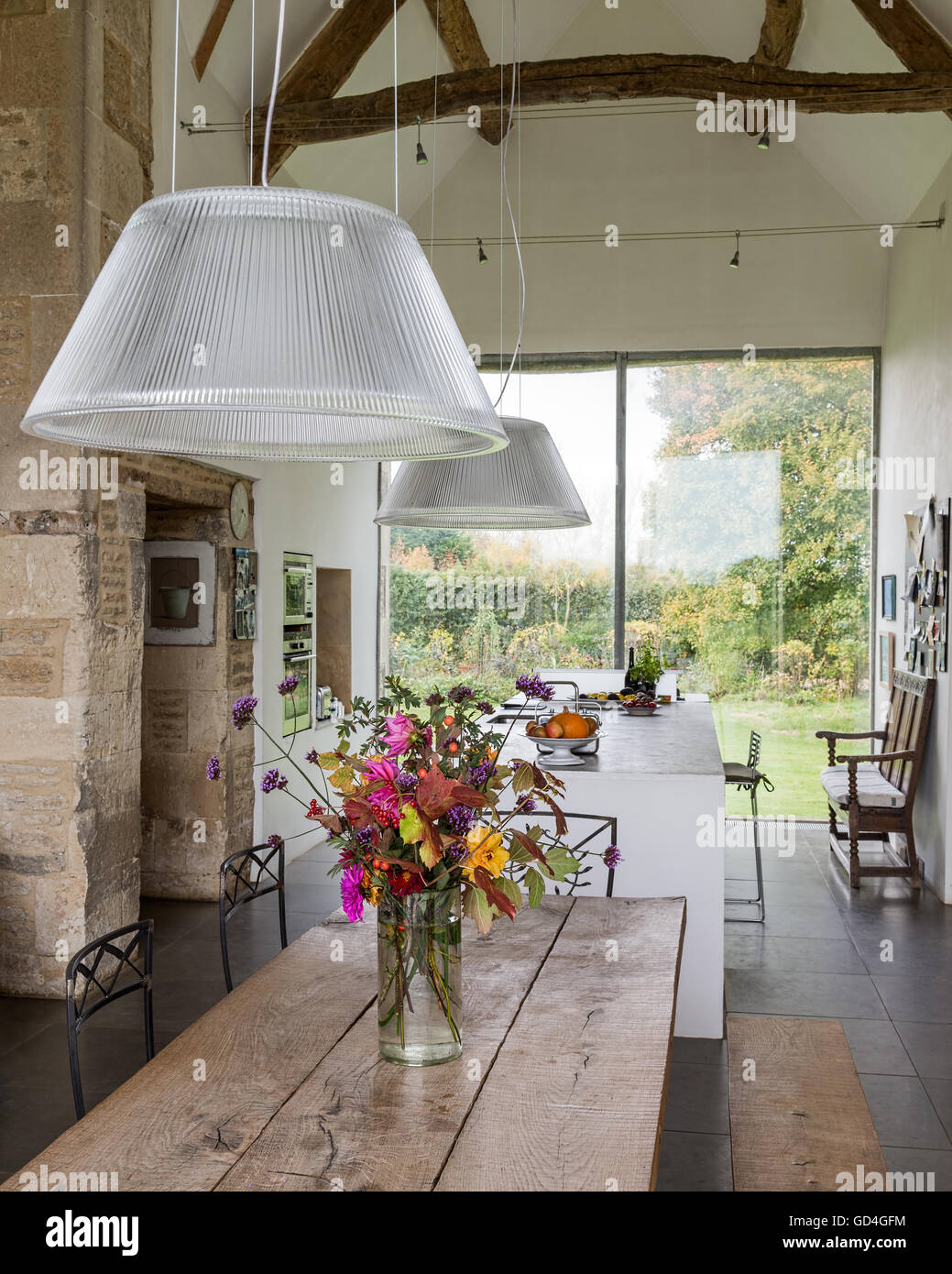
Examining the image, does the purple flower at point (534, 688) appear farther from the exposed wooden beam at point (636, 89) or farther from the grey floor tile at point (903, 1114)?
the exposed wooden beam at point (636, 89)

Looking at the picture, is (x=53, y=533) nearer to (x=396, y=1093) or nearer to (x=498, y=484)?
(x=498, y=484)

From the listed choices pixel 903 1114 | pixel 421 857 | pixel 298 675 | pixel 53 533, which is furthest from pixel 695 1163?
pixel 298 675

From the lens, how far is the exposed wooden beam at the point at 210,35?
552 cm

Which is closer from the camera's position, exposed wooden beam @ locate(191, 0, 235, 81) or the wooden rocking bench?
exposed wooden beam @ locate(191, 0, 235, 81)

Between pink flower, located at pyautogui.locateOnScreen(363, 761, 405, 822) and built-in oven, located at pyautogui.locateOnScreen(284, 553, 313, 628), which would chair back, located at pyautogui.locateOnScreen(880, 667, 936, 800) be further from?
pink flower, located at pyautogui.locateOnScreen(363, 761, 405, 822)

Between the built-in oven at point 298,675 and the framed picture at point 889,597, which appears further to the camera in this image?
the framed picture at point 889,597

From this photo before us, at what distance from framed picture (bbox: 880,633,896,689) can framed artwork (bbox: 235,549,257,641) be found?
418 centimetres

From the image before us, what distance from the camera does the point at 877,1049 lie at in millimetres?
4090

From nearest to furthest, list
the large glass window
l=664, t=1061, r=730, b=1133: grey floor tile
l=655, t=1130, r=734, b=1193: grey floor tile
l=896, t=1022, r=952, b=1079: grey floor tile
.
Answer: l=655, t=1130, r=734, b=1193: grey floor tile, l=664, t=1061, r=730, b=1133: grey floor tile, l=896, t=1022, r=952, b=1079: grey floor tile, the large glass window

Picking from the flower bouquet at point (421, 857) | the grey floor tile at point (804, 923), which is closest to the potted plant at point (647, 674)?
the grey floor tile at point (804, 923)

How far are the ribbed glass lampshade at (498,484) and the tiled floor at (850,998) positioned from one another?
192 centimetres

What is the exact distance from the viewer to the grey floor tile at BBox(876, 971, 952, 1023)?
4.43m

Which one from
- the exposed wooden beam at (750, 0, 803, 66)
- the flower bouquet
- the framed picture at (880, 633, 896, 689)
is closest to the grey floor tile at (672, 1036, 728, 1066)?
the flower bouquet
